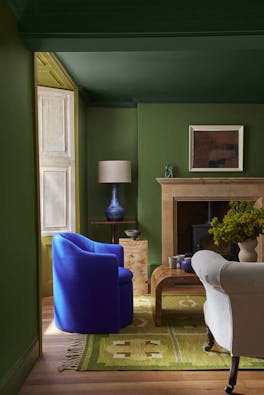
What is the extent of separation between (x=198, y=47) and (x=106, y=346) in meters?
2.50

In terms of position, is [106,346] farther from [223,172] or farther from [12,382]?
[223,172]

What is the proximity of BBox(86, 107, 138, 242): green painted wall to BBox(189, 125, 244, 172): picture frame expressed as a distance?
87 cm

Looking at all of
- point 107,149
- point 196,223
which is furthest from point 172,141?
point 196,223

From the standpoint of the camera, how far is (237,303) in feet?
9.29

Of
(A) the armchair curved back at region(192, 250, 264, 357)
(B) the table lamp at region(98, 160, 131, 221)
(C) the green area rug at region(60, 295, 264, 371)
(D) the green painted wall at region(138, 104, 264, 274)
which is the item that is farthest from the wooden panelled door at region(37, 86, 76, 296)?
(A) the armchair curved back at region(192, 250, 264, 357)

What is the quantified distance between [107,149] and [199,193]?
1490 mm

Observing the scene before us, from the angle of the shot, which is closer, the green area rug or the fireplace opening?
the green area rug

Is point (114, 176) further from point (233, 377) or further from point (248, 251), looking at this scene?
point (233, 377)

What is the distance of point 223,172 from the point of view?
625cm

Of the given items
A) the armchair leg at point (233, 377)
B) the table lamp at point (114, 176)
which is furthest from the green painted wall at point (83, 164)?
the armchair leg at point (233, 377)

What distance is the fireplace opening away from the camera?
20.5ft

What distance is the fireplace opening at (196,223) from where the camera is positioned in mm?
6238

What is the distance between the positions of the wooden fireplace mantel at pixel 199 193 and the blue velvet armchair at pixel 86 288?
215 centimetres

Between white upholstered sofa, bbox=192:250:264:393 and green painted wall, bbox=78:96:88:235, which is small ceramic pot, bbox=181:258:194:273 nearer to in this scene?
white upholstered sofa, bbox=192:250:264:393
